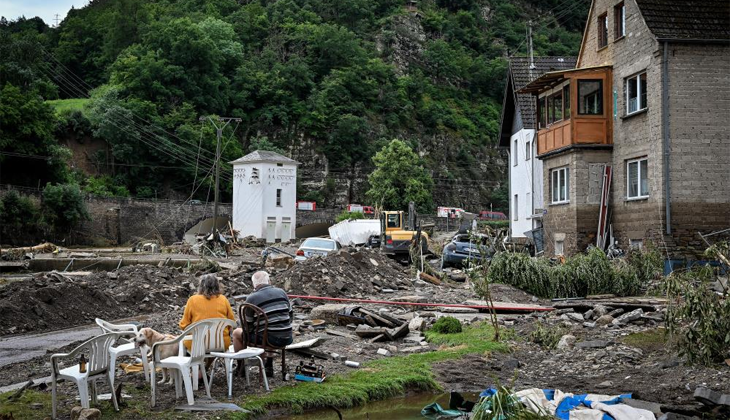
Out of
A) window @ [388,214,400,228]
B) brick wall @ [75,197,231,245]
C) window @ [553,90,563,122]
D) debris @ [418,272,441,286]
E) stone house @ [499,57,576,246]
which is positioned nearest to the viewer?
debris @ [418,272,441,286]

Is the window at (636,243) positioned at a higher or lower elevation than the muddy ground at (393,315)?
higher

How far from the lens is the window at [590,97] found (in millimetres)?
28578

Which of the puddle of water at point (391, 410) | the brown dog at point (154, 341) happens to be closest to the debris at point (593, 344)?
the puddle of water at point (391, 410)

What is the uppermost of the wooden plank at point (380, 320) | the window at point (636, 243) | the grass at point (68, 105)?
the grass at point (68, 105)

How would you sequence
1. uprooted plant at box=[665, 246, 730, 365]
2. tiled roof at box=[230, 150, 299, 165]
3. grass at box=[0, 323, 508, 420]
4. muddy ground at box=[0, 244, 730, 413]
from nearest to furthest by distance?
1. grass at box=[0, 323, 508, 420]
2. muddy ground at box=[0, 244, 730, 413]
3. uprooted plant at box=[665, 246, 730, 365]
4. tiled roof at box=[230, 150, 299, 165]

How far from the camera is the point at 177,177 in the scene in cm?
8700

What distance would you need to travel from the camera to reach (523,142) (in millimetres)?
39781

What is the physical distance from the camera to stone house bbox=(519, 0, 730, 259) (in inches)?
977

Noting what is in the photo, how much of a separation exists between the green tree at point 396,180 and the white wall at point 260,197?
11418 millimetres

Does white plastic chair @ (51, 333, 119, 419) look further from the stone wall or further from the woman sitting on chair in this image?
the stone wall

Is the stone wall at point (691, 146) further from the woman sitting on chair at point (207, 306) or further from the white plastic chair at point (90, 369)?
the white plastic chair at point (90, 369)

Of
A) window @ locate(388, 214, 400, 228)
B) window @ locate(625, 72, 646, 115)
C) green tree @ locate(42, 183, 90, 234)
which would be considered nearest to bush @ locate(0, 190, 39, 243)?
green tree @ locate(42, 183, 90, 234)

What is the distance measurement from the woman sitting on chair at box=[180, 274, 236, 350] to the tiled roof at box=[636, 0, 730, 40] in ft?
64.6

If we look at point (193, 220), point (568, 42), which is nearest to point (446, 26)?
point (568, 42)
